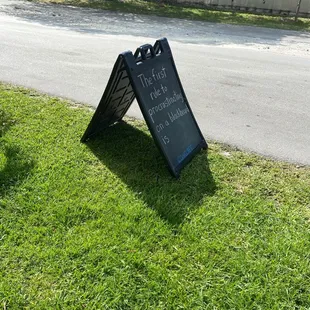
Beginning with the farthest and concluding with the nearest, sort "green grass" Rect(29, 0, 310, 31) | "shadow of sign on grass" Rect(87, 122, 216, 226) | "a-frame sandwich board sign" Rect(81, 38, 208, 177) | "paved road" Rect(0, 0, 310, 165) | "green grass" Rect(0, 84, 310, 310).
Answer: "green grass" Rect(29, 0, 310, 31) → "paved road" Rect(0, 0, 310, 165) → "a-frame sandwich board sign" Rect(81, 38, 208, 177) → "shadow of sign on grass" Rect(87, 122, 216, 226) → "green grass" Rect(0, 84, 310, 310)

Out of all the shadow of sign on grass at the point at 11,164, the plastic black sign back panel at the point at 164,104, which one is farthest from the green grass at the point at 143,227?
the plastic black sign back panel at the point at 164,104

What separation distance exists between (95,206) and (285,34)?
1235cm

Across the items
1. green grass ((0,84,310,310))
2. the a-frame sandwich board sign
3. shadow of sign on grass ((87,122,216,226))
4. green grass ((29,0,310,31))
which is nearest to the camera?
green grass ((0,84,310,310))

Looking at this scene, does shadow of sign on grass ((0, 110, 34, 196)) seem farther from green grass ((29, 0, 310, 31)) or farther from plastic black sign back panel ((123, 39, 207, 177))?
green grass ((29, 0, 310, 31))

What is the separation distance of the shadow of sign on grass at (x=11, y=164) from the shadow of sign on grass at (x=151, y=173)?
2.18 ft

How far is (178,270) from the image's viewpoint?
83.7 inches

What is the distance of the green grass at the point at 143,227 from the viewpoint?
1976 millimetres

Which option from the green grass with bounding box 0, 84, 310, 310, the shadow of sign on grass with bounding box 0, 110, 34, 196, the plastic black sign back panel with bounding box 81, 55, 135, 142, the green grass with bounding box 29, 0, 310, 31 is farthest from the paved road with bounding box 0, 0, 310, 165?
the green grass with bounding box 29, 0, 310, 31

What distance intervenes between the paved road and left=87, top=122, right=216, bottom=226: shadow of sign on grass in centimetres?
82

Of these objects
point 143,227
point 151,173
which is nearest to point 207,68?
point 151,173

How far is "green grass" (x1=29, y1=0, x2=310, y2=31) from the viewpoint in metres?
15.3

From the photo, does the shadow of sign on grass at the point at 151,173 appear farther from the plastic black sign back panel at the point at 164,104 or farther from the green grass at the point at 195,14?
the green grass at the point at 195,14

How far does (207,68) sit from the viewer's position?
23.1 ft

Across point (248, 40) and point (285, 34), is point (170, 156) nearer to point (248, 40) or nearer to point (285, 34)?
point (248, 40)
